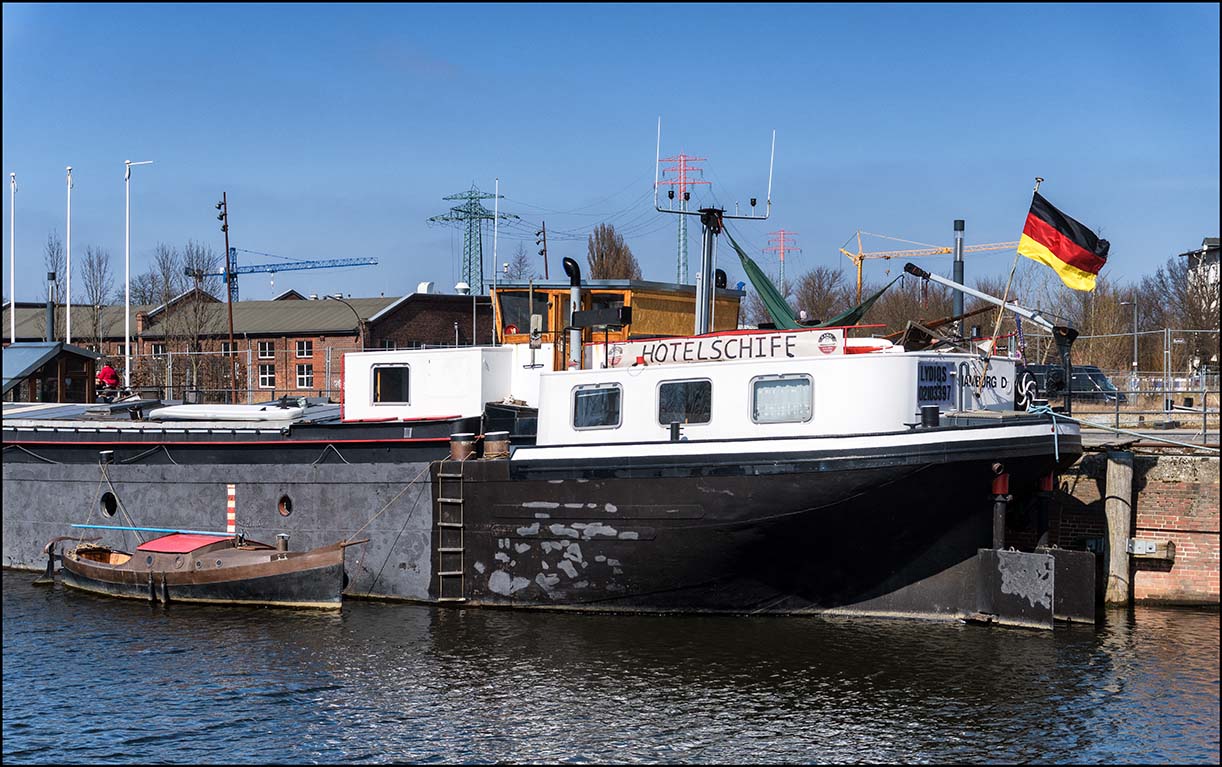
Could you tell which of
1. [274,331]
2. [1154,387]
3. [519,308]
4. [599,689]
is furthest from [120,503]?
[274,331]

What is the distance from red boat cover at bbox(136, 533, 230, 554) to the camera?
22.8 m

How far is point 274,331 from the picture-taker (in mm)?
56406

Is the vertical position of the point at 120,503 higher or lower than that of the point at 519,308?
lower

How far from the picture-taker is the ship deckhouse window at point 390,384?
23094 millimetres

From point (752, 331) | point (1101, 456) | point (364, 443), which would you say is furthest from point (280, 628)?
Result: point (1101, 456)

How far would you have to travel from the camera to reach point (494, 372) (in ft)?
74.4

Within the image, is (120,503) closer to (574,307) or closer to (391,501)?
(391,501)

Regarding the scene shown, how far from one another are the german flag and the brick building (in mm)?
33342

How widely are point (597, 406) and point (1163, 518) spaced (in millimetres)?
10075

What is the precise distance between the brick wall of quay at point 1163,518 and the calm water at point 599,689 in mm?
641

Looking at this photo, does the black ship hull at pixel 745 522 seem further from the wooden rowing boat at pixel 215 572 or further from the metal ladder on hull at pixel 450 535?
the wooden rowing boat at pixel 215 572

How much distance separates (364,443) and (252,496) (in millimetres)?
2827

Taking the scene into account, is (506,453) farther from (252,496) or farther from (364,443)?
(252,496)

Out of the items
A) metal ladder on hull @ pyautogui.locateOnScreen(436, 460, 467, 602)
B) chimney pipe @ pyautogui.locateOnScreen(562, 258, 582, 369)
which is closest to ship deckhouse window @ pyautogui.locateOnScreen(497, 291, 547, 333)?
chimney pipe @ pyautogui.locateOnScreen(562, 258, 582, 369)
